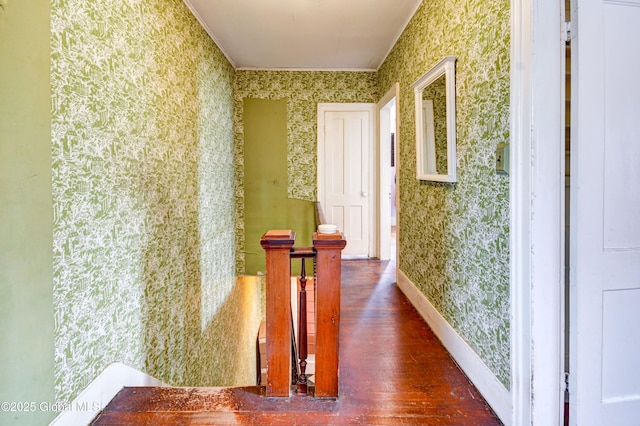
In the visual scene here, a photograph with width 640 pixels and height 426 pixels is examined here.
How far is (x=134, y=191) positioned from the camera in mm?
2086

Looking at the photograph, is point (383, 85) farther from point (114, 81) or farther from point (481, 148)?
point (114, 81)

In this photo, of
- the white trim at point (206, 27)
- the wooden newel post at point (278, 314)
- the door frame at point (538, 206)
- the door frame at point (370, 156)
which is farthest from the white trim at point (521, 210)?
the door frame at point (370, 156)

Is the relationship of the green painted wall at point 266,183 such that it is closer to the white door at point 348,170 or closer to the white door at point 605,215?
the white door at point 348,170

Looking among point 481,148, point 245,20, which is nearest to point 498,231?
point 481,148

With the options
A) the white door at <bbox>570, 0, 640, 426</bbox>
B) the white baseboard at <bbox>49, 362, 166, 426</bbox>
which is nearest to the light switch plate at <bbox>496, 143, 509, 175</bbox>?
the white door at <bbox>570, 0, 640, 426</bbox>

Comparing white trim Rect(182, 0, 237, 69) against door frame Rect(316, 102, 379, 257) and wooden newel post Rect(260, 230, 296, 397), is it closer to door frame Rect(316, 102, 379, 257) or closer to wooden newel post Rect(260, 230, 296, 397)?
door frame Rect(316, 102, 379, 257)

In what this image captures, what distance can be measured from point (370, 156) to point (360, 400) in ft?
11.6

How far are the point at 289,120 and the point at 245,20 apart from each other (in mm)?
1648

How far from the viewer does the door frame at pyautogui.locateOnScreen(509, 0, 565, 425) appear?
1.45 meters

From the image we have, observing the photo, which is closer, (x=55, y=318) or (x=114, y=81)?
(x=55, y=318)

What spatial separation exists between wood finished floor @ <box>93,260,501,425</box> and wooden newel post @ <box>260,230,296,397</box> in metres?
0.08

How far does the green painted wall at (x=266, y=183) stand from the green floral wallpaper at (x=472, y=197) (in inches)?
86.3

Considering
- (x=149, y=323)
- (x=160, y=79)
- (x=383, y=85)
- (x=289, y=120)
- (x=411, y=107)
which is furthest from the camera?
(x=289, y=120)

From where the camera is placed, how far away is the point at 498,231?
5.62 ft
